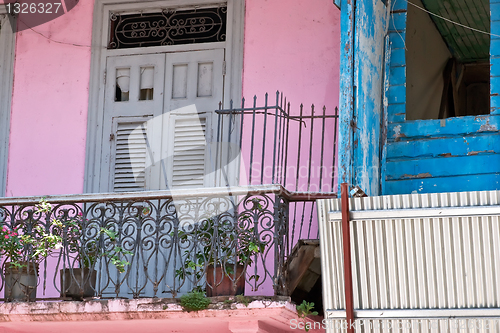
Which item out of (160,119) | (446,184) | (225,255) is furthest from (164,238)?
(446,184)

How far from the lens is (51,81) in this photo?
8.55m

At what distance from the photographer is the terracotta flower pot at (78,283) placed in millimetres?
6691

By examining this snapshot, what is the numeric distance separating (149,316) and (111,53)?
3289mm

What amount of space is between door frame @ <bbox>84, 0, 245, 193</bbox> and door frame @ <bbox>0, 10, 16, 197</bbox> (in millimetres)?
976

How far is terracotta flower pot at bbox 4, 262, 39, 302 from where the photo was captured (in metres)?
6.80

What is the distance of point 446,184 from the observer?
19.4 feet

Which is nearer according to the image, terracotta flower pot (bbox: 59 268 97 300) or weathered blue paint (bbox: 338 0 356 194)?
weathered blue paint (bbox: 338 0 356 194)

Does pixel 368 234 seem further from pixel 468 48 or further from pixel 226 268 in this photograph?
pixel 468 48

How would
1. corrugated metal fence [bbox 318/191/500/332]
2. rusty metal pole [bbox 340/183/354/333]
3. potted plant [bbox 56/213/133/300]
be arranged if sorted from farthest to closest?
1. potted plant [bbox 56/213/133/300]
2. rusty metal pole [bbox 340/183/354/333]
3. corrugated metal fence [bbox 318/191/500/332]

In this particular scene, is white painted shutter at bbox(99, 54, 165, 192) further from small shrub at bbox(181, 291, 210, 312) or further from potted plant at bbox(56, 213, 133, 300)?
small shrub at bbox(181, 291, 210, 312)

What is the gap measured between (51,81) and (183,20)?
5.35 feet

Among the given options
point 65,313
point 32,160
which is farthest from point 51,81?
point 65,313

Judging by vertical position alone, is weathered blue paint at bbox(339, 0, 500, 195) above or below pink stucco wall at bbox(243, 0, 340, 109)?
below

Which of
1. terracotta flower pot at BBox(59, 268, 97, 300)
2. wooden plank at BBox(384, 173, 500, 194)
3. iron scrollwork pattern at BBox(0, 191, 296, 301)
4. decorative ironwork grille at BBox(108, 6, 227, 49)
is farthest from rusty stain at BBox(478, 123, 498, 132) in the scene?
terracotta flower pot at BBox(59, 268, 97, 300)
